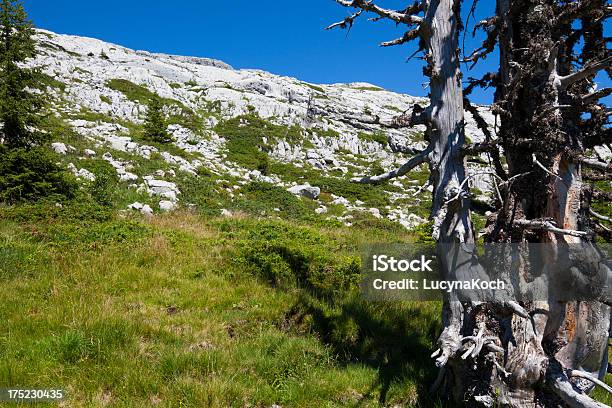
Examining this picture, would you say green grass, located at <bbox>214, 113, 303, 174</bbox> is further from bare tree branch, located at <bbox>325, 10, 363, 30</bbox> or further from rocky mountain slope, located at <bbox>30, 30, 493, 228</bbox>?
bare tree branch, located at <bbox>325, 10, 363, 30</bbox>

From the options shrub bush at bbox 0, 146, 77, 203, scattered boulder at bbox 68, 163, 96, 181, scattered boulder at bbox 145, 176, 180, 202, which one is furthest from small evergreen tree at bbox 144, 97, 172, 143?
shrub bush at bbox 0, 146, 77, 203

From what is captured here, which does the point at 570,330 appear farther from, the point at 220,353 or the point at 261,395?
Answer: the point at 220,353

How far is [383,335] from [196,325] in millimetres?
2770

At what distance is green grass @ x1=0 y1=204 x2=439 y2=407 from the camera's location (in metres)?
4.01

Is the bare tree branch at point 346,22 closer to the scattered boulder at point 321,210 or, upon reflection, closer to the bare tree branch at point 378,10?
the bare tree branch at point 378,10

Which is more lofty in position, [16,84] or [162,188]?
[16,84]

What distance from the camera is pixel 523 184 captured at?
4.24 m

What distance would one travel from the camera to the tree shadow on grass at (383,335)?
4410mm

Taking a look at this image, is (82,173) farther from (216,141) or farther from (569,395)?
(216,141)

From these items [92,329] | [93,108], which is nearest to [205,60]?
[93,108]

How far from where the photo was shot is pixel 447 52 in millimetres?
4395

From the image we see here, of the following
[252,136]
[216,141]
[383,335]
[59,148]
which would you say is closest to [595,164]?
[383,335]

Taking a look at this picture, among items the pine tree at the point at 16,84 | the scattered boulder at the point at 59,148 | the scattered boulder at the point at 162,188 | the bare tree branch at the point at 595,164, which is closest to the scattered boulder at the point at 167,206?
the scattered boulder at the point at 162,188

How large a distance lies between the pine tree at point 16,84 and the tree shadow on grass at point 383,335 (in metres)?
11.7
